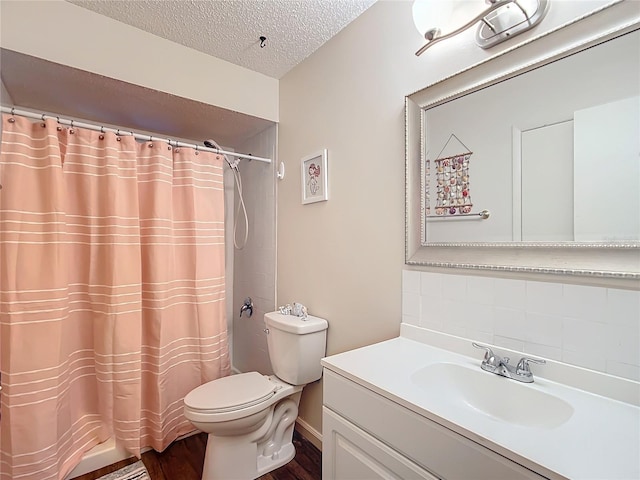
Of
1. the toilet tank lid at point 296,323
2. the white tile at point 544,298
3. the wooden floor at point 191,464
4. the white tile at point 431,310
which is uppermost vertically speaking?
the white tile at point 544,298

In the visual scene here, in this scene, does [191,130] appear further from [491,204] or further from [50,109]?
[491,204]

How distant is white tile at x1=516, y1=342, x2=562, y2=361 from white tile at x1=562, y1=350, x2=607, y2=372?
16mm

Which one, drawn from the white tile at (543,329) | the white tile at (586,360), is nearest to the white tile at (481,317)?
the white tile at (543,329)

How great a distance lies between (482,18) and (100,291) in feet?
6.68

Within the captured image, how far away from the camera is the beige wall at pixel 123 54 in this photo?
138 cm

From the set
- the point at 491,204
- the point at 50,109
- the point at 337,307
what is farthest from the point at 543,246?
the point at 50,109

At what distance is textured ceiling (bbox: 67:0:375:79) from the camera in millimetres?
1479

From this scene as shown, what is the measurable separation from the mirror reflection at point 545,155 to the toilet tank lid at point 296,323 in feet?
2.52

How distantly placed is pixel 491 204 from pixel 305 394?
4.94 feet

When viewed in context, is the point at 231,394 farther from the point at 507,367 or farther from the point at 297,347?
the point at 507,367

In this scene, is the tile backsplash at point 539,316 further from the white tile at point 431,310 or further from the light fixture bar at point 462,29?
the light fixture bar at point 462,29

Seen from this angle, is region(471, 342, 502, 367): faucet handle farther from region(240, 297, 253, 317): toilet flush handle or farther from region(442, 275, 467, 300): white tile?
region(240, 297, 253, 317): toilet flush handle

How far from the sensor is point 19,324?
4.59ft

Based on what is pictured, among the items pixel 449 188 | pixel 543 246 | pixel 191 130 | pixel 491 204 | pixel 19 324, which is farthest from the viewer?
pixel 191 130
